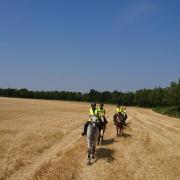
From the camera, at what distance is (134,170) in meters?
14.5

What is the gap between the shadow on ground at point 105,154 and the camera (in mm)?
16581

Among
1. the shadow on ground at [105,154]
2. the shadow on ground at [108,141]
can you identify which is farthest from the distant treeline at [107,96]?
the shadow on ground at [105,154]

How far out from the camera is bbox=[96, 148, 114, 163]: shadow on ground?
54.4 feet

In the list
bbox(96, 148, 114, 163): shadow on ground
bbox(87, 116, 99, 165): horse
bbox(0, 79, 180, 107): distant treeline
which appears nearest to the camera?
bbox(87, 116, 99, 165): horse

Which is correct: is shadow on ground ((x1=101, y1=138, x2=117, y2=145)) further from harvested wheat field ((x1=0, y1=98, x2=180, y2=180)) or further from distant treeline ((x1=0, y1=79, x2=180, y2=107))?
distant treeline ((x1=0, y1=79, x2=180, y2=107))

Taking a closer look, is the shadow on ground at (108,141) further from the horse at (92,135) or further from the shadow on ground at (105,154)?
the horse at (92,135)

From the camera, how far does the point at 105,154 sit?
1769 cm

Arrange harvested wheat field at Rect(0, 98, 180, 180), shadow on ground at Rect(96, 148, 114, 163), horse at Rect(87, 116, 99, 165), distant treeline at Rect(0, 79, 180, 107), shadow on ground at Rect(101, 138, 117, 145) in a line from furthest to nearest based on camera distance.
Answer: distant treeline at Rect(0, 79, 180, 107)
shadow on ground at Rect(101, 138, 117, 145)
shadow on ground at Rect(96, 148, 114, 163)
horse at Rect(87, 116, 99, 165)
harvested wheat field at Rect(0, 98, 180, 180)

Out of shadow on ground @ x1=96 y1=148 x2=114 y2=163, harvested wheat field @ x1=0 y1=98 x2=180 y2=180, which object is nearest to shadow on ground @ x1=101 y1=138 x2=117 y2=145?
harvested wheat field @ x1=0 y1=98 x2=180 y2=180

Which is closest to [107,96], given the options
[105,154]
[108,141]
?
[108,141]

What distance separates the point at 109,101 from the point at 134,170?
133m

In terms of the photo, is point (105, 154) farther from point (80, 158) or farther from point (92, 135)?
point (92, 135)

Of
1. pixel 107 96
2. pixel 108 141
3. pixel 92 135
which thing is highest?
pixel 107 96

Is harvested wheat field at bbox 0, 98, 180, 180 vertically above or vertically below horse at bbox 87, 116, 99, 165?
below
